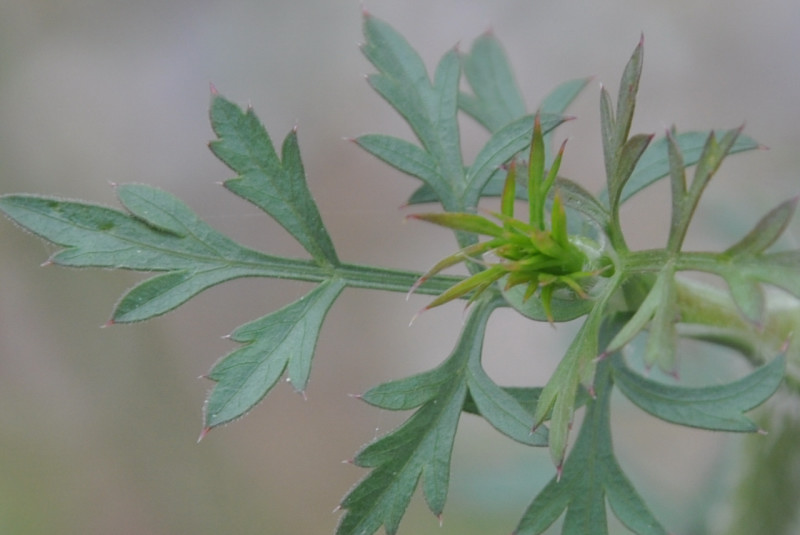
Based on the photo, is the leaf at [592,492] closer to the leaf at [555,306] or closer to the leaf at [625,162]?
the leaf at [555,306]

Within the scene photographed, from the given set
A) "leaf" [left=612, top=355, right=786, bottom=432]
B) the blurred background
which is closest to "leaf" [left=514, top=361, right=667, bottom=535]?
"leaf" [left=612, top=355, right=786, bottom=432]

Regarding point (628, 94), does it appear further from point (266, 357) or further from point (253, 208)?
point (253, 208)

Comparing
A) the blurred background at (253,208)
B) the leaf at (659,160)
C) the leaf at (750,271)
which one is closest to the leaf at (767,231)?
the leaf at (750,271)

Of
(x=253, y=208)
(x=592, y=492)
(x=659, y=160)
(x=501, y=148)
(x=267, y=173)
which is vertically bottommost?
(x=592, y=492)

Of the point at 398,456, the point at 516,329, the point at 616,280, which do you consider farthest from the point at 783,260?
the point at 516,329

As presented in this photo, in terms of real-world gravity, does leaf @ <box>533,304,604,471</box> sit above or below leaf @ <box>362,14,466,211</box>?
below

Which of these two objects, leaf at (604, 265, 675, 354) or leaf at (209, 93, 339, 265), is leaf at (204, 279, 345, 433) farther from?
leaf at (604, 265, 675, 354)

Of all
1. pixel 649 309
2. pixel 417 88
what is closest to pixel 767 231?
pixel 649 309
